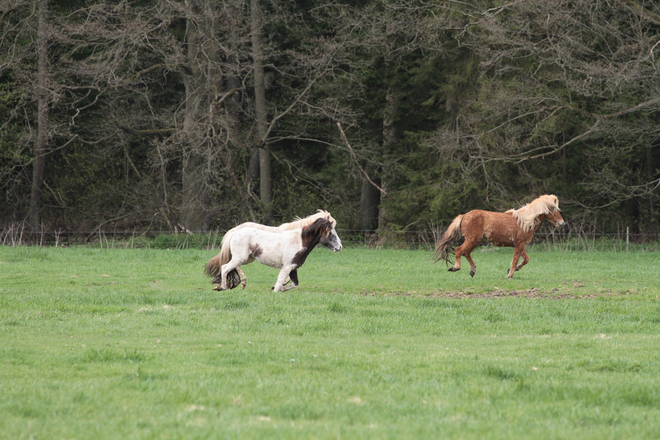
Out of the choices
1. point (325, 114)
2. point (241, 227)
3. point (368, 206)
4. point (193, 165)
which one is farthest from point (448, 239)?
point (368, 206)

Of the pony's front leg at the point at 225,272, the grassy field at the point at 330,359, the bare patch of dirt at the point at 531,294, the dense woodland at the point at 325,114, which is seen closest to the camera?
the grassy field at the point at 330,359

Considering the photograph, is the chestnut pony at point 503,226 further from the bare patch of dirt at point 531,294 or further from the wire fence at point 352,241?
the wire fence at point 352,241

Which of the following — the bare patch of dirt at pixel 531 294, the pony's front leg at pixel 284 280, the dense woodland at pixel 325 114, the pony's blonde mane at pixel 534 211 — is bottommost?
the bare patch of dirt at pixel 531 294

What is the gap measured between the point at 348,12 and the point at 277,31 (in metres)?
4.57

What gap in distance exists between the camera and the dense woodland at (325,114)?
28.0 m

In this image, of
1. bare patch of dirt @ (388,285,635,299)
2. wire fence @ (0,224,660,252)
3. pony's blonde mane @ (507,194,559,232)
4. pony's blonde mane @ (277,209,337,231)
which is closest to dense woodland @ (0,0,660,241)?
wire fence @ (0,224,660,252)

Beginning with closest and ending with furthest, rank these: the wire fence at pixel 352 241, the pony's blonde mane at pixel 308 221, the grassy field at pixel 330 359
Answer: the grassy field at pixel 330 359, the pony's blonde mane at pixel 308 221, the wire fence at pixel 352 241

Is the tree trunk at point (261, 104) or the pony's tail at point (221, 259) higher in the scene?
the tree trunk at point (261, 104)

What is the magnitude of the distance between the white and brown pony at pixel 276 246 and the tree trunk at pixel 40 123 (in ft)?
60.2

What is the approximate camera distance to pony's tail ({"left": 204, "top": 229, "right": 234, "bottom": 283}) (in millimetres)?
13867

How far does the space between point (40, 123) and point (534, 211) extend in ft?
74.0

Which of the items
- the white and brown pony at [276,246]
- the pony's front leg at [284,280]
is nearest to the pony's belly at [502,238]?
the white and brown pony at [276,246]

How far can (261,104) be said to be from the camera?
33.1m

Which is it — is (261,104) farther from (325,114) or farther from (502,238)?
(502,238)
